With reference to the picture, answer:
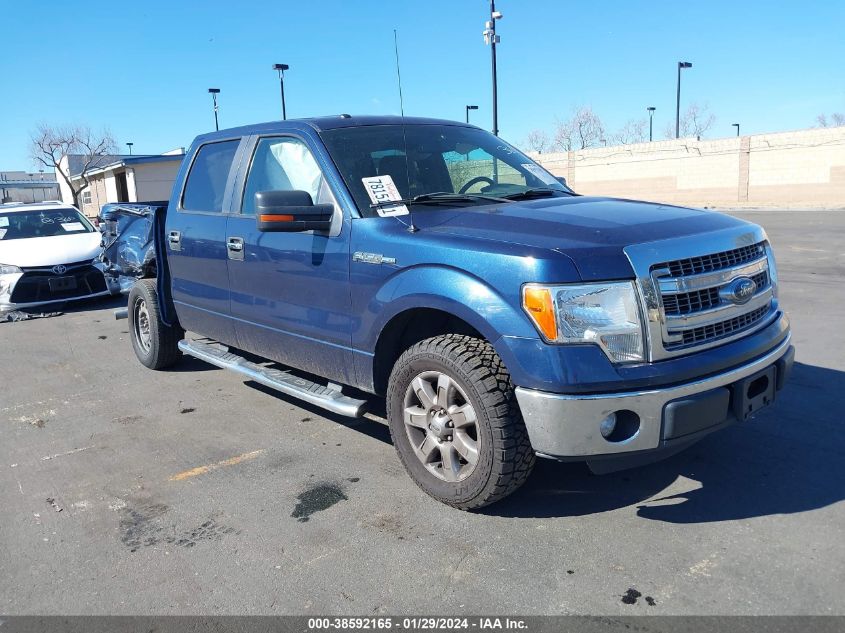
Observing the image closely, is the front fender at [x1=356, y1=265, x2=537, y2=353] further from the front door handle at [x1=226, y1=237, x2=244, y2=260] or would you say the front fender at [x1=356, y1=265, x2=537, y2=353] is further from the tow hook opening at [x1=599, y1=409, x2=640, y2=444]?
the front door handle at [x1=226, y1=237, x2=244, y2=260]

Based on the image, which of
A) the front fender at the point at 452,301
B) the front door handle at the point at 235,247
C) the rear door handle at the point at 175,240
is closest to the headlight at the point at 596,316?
the front fender at the point at 452,301

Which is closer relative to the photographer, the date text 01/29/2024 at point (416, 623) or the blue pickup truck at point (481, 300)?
the date text 01/29/2024 at point (416, 623)

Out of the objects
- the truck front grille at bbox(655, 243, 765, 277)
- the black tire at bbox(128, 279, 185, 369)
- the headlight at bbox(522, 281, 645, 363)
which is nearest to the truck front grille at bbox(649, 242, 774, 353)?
the truck front grille at bbox(655, 243, 765, 277)

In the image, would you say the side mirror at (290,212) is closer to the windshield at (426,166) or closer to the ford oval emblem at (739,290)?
the windshield at (426,166)

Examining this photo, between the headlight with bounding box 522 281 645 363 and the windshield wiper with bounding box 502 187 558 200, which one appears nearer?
the headlight with bounding box 522 281 645 363

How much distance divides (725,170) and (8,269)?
4135cm

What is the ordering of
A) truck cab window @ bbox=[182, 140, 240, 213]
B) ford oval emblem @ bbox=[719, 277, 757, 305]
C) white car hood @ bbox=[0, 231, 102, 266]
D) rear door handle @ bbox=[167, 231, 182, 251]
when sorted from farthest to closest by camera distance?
white car hood @ bbox=[0, 231, 102, 266]
rear door handle @ bbox=[167, 231, 182, 251]
truck cab window @ bbox=[182, 140, 240, 213]
ford oval emblem @ bbox=[719, 277, 757, 305]

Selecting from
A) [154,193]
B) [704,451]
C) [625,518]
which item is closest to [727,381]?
A: [625,518]

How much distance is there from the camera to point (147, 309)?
6238 millimetres

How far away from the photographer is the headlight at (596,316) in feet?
9.52

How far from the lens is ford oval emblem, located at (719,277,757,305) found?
3211 mm

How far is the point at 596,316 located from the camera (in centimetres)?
292

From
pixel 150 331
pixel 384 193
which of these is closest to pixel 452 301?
pixel 384 193

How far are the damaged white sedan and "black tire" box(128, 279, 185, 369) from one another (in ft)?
13.4
